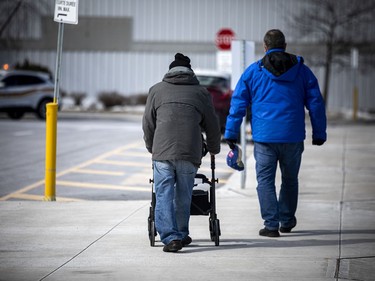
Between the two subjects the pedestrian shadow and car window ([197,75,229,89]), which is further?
car window ([197,75,229,89])

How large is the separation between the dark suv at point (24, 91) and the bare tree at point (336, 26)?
9417 millimetres

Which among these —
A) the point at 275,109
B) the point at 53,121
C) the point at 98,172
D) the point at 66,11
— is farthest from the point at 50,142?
the point at 98,172

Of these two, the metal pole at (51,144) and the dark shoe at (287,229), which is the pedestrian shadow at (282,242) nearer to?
the dark shoe at (287,229)

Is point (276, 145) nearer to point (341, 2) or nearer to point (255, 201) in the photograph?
point (255, 201)

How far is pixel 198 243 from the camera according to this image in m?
9.77

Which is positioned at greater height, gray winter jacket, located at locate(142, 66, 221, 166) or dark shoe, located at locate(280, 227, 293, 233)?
gray winter jacket, located at locate(142, 66, 221, 166)

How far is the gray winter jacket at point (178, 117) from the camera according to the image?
9.14 m

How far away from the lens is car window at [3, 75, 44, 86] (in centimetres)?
3397

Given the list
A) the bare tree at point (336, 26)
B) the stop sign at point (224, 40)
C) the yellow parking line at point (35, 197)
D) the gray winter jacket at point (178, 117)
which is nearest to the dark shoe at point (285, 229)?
the gray winter jacket at point (178, 117)

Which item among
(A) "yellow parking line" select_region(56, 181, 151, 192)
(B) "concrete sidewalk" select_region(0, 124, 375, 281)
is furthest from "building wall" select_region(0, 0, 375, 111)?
(B) "concrete sidewalk" select_region(0, 124, 375, 281)

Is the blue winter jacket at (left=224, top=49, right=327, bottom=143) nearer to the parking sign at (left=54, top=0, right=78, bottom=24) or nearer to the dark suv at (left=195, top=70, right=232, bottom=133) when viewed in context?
the parking sign at (left=54, top=0, right=78, bottom=24)

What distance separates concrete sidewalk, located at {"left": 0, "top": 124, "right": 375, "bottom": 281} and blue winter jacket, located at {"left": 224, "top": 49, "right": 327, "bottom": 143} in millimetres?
999

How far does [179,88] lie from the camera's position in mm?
9234

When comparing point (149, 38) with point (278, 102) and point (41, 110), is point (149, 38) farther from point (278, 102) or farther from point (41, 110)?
point (278, 102)
